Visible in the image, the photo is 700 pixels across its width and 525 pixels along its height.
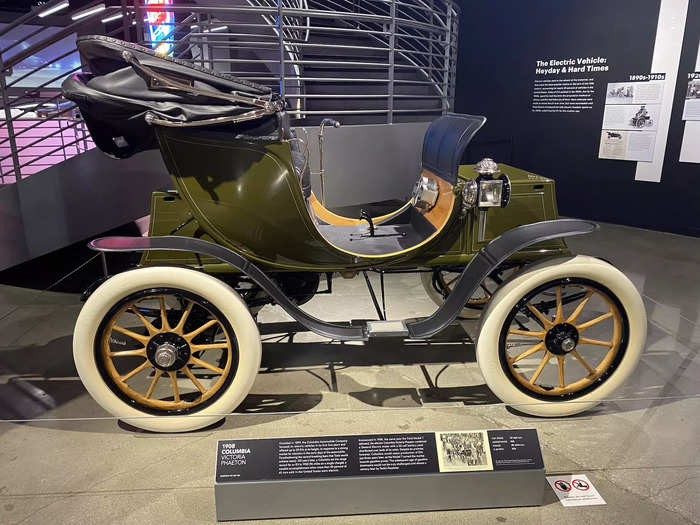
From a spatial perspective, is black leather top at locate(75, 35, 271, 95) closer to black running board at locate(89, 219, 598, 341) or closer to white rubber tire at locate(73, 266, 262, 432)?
black running board at locate(89, 219, 598, 341)

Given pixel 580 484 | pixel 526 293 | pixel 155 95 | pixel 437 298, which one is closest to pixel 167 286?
pixel 155 95

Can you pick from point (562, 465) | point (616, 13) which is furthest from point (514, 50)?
point (562, 465)

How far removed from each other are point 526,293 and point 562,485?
731mm

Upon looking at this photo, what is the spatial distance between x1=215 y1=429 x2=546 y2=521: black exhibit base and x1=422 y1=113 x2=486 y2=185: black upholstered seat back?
1203 mm

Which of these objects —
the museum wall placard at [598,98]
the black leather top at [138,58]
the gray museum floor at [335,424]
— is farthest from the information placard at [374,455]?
the museum wall placard at [598,98]

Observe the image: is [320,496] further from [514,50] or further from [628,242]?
[514,50]

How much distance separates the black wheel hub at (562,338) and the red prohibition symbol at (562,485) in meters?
0.53

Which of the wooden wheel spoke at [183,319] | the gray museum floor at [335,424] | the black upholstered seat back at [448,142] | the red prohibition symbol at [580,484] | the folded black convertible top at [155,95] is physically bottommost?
the red prohibition symbol at [580,484]

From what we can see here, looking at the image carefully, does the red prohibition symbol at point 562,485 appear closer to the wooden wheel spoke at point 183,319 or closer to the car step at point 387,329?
the car step at point 387,329

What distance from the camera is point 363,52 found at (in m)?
6.26

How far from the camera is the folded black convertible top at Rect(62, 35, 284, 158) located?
74.1 inches

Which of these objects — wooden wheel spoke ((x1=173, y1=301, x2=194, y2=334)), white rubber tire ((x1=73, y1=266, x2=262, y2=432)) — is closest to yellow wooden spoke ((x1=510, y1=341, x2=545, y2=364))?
white rubber tire ((x1=73, y1=266, x2=262, y2=432))

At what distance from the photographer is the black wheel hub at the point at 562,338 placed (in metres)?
2.09

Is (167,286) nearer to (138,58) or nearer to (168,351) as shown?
(168,351)
